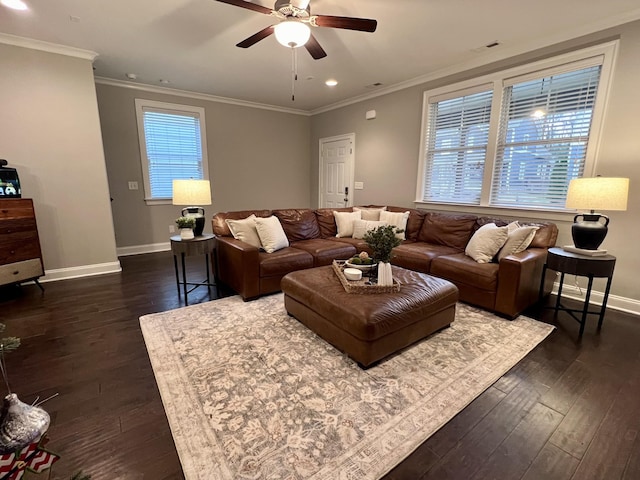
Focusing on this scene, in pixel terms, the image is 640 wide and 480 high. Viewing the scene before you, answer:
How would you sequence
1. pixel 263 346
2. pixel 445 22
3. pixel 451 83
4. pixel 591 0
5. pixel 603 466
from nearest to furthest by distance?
1. pixel 603 466
2. pixel 263 346
3. pixel 591 0
4. pixel 445 22
5. pixel 451 83

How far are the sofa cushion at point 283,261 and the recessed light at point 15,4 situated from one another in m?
2.97

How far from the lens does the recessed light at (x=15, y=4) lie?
257cm

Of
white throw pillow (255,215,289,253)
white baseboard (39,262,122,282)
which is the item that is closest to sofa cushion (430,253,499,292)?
white throw pillow (255,215,289,253)

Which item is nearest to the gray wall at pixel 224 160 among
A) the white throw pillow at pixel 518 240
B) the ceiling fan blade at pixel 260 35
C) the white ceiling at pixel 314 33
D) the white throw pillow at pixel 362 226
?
the white ceiling at pixel 314 33

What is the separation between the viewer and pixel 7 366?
81.2 inches

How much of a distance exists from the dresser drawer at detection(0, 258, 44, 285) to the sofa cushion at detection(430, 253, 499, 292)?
4.37m

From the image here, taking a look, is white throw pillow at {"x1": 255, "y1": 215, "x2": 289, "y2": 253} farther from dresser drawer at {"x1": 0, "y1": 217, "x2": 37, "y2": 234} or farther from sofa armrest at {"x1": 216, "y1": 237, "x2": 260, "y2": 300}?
dresser drawer at {"x1": 0, "y1": 217, "x2": 37, "y2": 234}

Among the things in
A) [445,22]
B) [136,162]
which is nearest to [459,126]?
[445,22]

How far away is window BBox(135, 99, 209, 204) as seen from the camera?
198 inches

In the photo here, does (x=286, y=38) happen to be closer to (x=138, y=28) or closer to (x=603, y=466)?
(x=138, y=28)

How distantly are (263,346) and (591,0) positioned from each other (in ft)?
12.8

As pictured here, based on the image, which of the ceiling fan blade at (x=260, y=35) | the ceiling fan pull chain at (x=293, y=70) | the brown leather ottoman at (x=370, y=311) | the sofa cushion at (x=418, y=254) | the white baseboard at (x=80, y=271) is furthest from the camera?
the white baseboard at (x=80, y=271)

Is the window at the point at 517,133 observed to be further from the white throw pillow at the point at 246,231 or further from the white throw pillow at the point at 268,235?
the white throw pillow at the point at 246,231

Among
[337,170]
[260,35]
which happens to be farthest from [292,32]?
[337,170]
